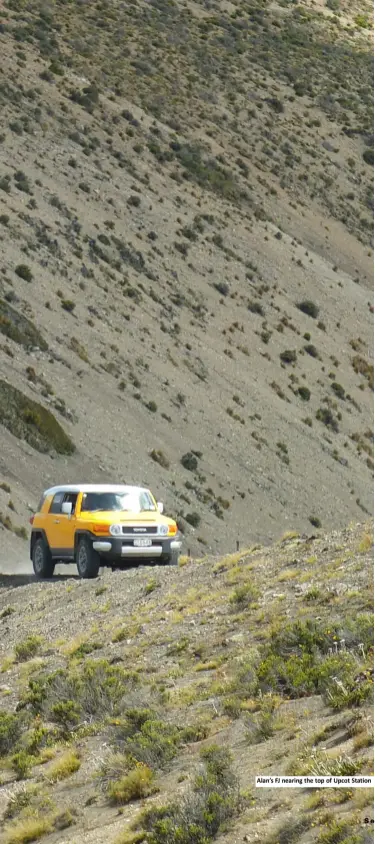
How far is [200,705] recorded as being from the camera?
11.7 meters

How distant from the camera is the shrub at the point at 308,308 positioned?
2506 inches

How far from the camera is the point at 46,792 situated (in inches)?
413

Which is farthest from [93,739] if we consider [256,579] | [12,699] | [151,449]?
[151,449]

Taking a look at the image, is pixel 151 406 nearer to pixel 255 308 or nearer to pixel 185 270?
pixel 185 270

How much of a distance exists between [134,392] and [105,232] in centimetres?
1325

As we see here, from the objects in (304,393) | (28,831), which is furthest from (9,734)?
(304,393)

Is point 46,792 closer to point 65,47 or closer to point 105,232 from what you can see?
point 105,232

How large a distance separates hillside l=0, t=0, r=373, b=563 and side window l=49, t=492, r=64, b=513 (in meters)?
10.4

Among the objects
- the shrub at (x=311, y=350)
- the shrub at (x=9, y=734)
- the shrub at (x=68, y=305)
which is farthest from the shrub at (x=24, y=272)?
the shrub at (x=9, y=734)

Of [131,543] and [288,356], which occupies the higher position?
[131,543]

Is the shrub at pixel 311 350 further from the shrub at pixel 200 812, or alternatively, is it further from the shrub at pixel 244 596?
the shrub at pixel 200 812

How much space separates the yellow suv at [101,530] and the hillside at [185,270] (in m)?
10.3

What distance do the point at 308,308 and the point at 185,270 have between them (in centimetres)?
800

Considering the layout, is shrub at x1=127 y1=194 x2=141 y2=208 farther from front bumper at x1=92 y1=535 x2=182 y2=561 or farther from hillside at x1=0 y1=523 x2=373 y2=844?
hillside at x1=0 y1=523 x2=373 y2=844
